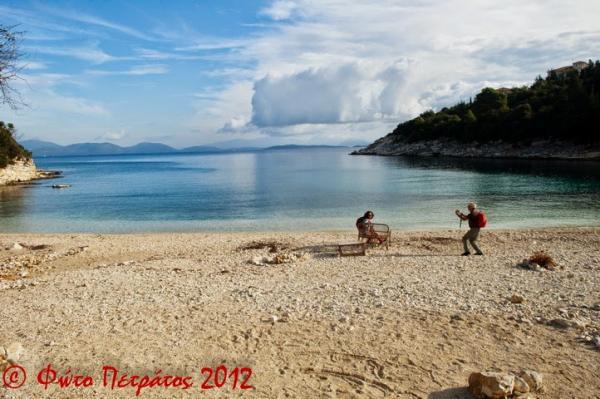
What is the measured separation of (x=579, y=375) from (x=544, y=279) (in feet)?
19.9

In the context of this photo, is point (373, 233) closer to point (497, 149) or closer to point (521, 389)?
point (521, 389)

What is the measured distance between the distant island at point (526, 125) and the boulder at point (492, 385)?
307 feet

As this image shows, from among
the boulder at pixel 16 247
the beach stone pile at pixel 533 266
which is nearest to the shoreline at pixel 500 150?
the beach stone pile at pixel 533 266

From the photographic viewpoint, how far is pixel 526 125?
356ft

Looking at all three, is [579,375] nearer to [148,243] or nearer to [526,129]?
[148,243]

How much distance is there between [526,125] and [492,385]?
118m

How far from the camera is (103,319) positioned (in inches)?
414

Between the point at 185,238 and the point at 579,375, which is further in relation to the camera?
the point at 185,238

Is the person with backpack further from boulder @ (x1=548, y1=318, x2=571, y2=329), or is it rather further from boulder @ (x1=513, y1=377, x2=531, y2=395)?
boulder @ (x1=513, y1=377, x2=531, y2=395)

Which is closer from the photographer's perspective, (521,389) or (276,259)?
(521,389)

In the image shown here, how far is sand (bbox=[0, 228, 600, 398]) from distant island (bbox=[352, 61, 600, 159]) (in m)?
87.9

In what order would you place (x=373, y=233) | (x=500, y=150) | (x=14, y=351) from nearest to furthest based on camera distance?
(x=14, y=351) < (x=373, y=233) < (x=500, y=150)

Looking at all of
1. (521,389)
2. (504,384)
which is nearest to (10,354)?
(504,384)

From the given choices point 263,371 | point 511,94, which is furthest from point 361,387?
point 511,94
